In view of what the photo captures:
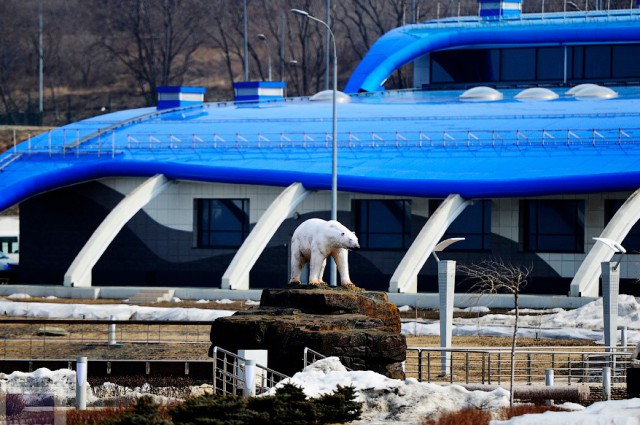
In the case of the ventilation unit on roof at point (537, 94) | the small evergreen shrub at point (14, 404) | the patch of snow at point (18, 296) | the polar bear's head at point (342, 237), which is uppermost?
the ventilation unit on roof at point (537, 94)

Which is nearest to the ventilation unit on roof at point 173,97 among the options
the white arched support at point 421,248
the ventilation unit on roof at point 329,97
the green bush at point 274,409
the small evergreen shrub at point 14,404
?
the ventilation unit on roof at point 329,97

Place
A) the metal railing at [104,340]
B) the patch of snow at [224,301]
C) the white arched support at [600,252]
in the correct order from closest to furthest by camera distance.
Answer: the metal railing at [104,340] < the white arched support at [600,252] < the patch of snow at [224,301]

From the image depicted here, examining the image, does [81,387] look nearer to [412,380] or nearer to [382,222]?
[412,380]

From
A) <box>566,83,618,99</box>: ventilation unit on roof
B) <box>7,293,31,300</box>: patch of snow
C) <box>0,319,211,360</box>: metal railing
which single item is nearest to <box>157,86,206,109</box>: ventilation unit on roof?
<box>7,293,31,300</box>: patch of snow

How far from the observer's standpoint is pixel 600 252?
5347 centimetres

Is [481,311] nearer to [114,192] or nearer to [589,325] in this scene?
[589,325]

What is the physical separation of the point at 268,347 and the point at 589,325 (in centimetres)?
1876

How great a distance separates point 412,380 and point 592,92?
1652 inches

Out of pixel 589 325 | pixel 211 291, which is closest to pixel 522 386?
pixel 589 325

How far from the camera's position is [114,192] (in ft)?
213

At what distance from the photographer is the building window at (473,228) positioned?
196 feet

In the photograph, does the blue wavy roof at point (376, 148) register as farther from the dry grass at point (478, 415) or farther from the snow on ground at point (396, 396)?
the dry grass at point (478, 415)

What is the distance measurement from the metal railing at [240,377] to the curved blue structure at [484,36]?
4369 centimetres

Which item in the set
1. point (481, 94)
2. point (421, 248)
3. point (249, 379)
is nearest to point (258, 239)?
point (421, 248)
